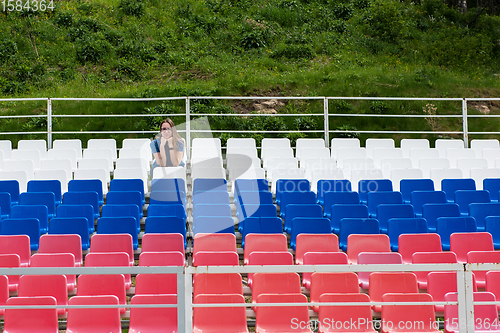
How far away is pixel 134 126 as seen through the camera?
11.9m

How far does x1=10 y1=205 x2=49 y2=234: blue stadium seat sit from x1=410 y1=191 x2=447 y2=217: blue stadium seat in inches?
181

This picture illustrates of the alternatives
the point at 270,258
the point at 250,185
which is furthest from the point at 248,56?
the point at 270,258

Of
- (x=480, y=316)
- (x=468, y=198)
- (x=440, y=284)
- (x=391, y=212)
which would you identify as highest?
(x=468, y=198)

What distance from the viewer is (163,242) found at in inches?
195

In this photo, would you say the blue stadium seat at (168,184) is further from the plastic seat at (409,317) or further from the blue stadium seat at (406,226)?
the plastic seat at (409,317)

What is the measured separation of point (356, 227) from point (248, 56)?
10621mm

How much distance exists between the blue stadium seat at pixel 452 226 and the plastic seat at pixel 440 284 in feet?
4.18

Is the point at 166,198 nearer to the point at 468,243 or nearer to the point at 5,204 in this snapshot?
the point at 5,204

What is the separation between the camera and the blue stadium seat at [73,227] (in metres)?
5.24

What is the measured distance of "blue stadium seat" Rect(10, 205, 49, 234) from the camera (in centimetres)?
559

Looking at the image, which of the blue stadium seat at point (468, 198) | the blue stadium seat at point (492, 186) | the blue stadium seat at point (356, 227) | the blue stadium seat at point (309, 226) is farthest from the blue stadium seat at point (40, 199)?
the blue stadium seat at point (492, 186)

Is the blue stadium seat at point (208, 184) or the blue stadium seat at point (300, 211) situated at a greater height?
the blue stadium seat at point (208, 184)

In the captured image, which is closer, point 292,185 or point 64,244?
point 64,244

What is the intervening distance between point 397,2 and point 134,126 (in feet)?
37.5
